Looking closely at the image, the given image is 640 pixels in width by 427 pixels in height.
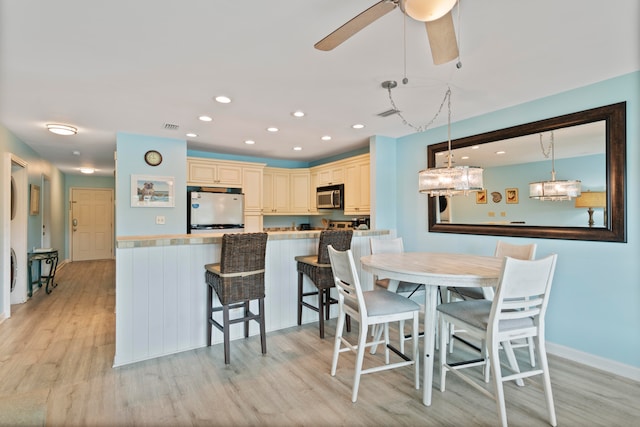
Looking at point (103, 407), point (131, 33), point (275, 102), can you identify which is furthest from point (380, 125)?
point (103, 407)

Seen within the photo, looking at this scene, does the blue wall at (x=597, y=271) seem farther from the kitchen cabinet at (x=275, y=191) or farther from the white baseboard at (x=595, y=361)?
the kitchen cabinet at (x=275, y=191)

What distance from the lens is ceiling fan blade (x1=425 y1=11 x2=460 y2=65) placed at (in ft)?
4.97

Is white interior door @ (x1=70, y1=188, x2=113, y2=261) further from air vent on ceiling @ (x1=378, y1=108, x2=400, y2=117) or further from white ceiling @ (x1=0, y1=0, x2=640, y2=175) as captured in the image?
air vent on ceiling @ (x1=378, y1=108, x2=400, y2=117)

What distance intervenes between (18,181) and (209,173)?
245 centimetres

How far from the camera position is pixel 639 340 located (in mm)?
2379

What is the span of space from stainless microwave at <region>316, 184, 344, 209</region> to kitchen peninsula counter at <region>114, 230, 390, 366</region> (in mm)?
2079

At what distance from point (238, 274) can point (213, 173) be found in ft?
9.54

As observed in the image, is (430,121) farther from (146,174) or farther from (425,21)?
(146,174)

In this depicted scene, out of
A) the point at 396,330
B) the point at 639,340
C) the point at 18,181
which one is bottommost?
the point at 396,330

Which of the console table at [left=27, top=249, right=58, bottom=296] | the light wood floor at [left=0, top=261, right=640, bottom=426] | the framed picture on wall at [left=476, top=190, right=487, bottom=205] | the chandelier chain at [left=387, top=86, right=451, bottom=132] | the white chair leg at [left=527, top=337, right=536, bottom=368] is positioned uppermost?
the chandelier chain at [left=387, top=86, right=451, bottom=132]

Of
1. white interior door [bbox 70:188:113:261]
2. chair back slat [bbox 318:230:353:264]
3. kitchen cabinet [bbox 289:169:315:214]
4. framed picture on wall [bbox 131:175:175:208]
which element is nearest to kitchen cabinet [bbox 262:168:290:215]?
kitchen cabinet [bbox 289:169:315:214]

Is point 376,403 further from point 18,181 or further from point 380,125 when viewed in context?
point 18,181

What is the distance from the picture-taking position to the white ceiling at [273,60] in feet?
5.59

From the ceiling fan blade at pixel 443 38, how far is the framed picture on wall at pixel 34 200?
597 centimetres
